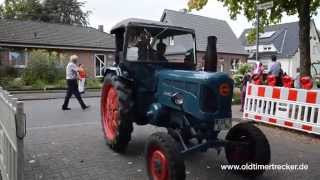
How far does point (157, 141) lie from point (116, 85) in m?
2.04

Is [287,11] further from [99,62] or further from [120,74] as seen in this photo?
[99,62]

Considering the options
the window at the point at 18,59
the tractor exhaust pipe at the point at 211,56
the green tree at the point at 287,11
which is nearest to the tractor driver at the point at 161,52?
the tractor exhaust pipe at the point at 211,56

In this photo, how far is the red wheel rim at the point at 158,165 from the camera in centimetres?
446

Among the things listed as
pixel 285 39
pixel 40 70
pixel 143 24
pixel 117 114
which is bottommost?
pixel 40 70

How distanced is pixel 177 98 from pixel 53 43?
25.1 metres

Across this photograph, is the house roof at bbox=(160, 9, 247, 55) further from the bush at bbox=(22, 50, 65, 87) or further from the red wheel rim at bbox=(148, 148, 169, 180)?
the red wheel rim at bbox=(148, 148, 169, 180)

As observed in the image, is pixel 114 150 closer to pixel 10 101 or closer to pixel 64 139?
pixel 64 139

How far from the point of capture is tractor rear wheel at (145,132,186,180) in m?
4.27

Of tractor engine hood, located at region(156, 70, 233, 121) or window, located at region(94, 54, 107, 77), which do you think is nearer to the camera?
tractor engine hood, located at region(156, 70, 233, 121)

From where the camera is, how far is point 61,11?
176 feet

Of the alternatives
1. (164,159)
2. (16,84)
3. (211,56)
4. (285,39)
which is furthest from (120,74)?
(285,39)

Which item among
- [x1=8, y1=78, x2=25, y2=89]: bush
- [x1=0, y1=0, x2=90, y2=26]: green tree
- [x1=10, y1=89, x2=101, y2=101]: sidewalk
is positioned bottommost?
[x1=10, y1=89, x2=101, y2=101]: sidewalk

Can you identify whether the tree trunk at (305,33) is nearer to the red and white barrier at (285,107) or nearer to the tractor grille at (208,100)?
the red and white barrier at (285,107)

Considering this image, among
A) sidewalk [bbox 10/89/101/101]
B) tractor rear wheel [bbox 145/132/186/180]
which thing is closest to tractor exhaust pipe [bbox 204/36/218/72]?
tractor rear wheel [bbox 145/132/186/180]
